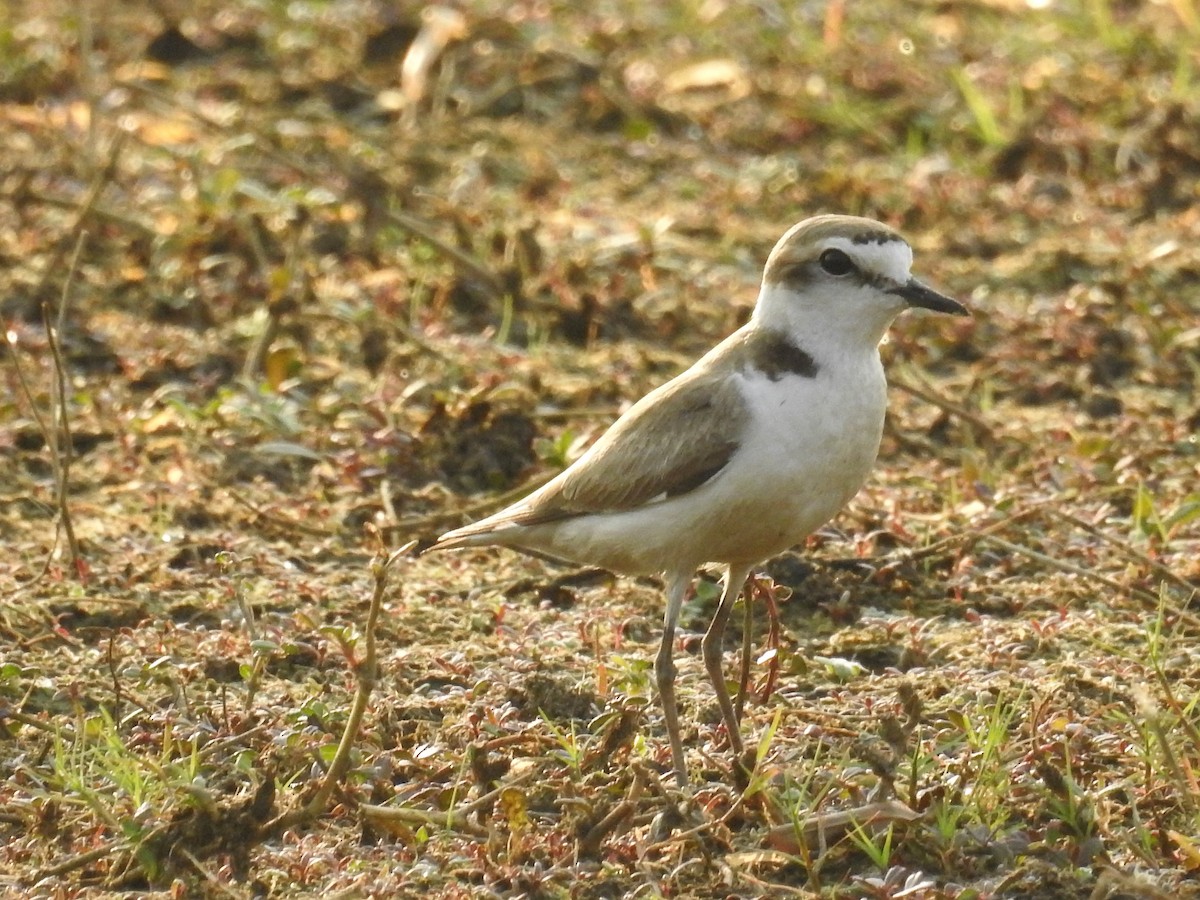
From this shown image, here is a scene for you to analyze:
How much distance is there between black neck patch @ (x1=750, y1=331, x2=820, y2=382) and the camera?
494cm

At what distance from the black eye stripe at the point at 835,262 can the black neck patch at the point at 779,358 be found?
0.20 m

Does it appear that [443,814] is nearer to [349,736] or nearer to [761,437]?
[349,736]

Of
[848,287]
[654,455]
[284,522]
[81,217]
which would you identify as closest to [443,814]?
[654,455]

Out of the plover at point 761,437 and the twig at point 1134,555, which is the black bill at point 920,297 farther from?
the twig at point 1134,555

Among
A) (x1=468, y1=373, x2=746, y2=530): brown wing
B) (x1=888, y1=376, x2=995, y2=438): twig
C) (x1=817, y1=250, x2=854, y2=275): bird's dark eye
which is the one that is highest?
(x1=817, y1=250, x2=854, y2=275): bird's dark eye

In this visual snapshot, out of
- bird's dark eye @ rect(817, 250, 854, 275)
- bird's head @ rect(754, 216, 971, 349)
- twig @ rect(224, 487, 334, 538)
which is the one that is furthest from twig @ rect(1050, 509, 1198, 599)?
twig @ rect(224, 487, 334, 538)

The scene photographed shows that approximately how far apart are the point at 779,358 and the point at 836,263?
0.28 m

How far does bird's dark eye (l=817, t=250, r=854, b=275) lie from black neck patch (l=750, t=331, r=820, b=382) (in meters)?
0.20

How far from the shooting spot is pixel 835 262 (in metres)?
5.05

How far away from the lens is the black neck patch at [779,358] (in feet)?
16.2

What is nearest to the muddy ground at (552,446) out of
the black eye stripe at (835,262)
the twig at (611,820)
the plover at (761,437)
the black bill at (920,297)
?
the twig at (611,820)

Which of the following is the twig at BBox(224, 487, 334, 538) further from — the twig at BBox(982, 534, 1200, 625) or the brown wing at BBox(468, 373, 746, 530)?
the twig at BBox(982, 534, 1200, 625)

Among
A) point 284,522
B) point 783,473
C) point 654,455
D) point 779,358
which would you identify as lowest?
point 284,522

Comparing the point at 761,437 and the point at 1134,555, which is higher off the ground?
the point at 761,437
